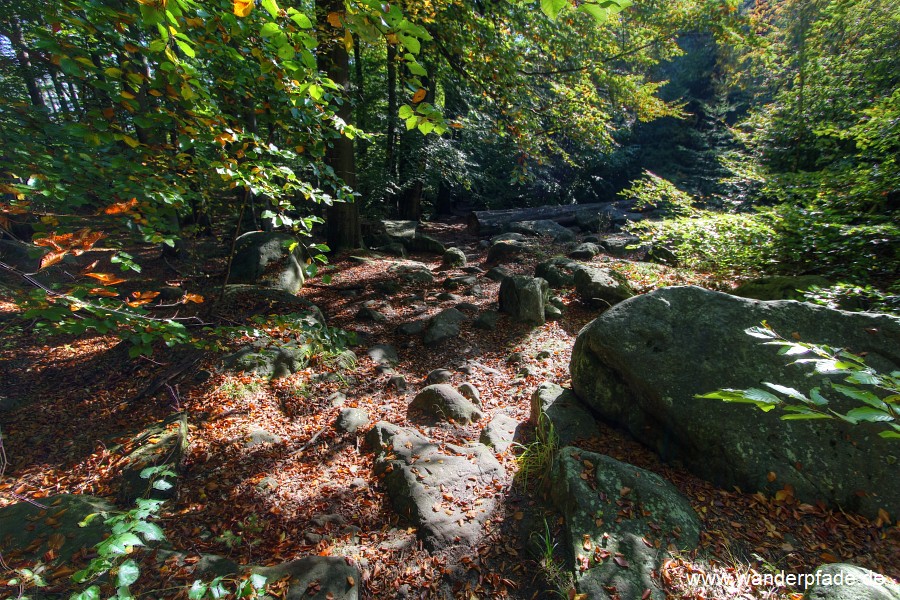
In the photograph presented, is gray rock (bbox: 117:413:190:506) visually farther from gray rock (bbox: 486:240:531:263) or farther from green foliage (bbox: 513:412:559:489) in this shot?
gray rock (bbox: 486:240:531:263)

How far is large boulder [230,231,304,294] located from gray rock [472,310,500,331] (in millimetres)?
3151

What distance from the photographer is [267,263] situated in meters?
6.97

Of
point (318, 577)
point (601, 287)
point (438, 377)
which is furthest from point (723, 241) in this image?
point (318, 577)

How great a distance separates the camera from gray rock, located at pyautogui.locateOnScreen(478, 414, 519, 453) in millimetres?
3646

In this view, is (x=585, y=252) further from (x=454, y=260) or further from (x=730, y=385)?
(x=730, y=385)

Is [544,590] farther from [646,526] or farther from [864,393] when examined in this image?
[864,393]

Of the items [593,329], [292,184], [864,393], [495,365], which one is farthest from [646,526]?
[292,184]

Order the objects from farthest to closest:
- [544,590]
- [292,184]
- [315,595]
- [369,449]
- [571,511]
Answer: [369,449]
[292,184]
[571,511]
[544,590]
[315,595]

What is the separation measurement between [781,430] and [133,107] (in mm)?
4772

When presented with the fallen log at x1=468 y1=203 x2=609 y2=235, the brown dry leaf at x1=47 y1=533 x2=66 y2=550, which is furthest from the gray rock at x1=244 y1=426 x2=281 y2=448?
the fallen log at x1=468 y1=203 x2=609 y2=235

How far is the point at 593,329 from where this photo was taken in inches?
143

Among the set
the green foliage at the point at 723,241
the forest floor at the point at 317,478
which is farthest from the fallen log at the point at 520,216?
the forest floor at the point at 317,478

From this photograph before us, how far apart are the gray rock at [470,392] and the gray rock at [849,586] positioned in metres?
2.88

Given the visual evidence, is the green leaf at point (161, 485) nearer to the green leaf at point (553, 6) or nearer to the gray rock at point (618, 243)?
the green leaf at point (553, 6)
